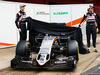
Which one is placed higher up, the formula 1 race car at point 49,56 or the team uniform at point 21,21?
the team uniform at point 21,21

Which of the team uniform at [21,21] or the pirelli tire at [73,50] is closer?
the pirelli tire at [73,50]

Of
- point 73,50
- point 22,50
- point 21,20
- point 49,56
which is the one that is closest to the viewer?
point 49,56

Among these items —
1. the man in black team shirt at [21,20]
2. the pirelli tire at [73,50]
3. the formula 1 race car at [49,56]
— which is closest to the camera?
the formula 1 race car at [49,56]

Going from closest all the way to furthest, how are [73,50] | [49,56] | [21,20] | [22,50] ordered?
[49,56], [73,50], [22,50], [21,20]

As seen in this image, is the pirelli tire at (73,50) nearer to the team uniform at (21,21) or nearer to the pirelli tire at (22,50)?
the pirelli tire at (22,50)

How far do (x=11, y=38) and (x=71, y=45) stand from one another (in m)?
4.38

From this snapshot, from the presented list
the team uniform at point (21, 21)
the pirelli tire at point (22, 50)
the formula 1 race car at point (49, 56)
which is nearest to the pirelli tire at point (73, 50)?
the formula 1 race car at point (49, 56)

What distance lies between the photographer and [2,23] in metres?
8.30

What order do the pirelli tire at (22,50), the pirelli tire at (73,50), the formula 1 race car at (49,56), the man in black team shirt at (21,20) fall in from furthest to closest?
the man in black team shirt at (21,20) < the pirelli tire at (22,50) < the pirelli tire at (73,50) < the formula 1 race car at (49,56)

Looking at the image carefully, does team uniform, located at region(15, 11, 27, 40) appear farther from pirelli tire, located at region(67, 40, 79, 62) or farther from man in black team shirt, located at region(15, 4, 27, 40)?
pirelli tire, located at region(67, 40, 79, 62)

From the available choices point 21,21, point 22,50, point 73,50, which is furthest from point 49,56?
point 21,21

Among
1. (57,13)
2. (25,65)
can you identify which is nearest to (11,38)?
(57,13)

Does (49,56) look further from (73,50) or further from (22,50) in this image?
(22,50)

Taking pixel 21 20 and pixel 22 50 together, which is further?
pixel 21 20
